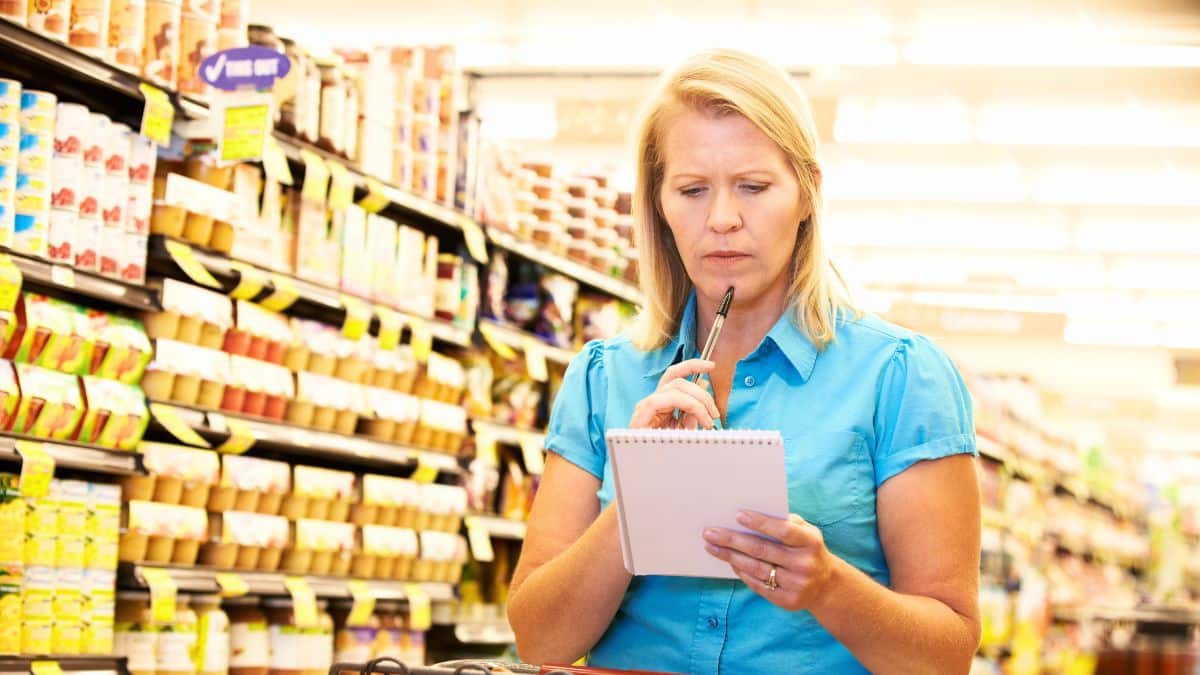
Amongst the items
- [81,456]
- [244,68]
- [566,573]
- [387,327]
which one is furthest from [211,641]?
[566,573]

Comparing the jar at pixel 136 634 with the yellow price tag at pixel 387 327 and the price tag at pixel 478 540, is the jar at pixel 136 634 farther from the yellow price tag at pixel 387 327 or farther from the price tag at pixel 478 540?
the price tag at pixel 478 540

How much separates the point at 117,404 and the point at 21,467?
1.10 ft

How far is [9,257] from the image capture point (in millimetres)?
3590

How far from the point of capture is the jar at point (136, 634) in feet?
13.8

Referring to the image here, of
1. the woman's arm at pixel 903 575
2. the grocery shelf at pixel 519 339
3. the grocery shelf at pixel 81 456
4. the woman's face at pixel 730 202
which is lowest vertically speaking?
the woman's arm at pixel 903 575

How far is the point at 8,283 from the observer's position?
11.6 ft

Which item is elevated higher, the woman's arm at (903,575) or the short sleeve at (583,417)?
the short sleeve at (583,417)

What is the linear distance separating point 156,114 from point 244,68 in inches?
11.2

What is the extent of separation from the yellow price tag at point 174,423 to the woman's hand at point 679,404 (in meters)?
2.72

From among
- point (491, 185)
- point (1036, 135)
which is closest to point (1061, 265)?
point (1036, 135)

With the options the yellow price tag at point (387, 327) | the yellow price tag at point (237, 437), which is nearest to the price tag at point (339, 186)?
the yellow price tag at point (387, 327)

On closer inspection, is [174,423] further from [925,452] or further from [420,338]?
[925,452]

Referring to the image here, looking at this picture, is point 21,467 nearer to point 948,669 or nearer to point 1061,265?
point 948,669

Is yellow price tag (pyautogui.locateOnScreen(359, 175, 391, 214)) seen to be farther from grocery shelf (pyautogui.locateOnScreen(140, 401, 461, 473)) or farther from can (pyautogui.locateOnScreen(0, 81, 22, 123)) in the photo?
can (pyautogui.locateOnScreen(0, 81, 22, 123))
